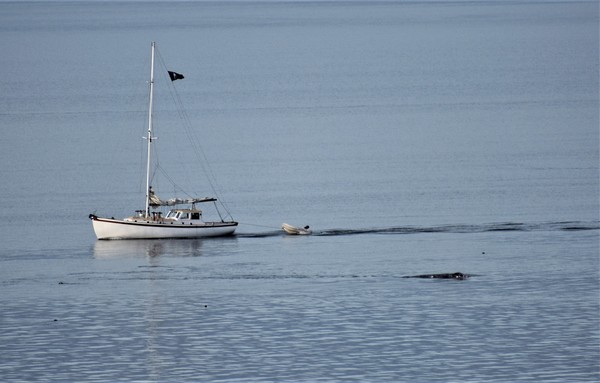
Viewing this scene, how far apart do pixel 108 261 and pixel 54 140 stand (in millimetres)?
66239

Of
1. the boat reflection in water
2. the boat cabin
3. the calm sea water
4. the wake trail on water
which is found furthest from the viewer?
→ the wake trail on water

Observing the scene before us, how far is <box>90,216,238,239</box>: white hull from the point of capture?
94438 millimetres

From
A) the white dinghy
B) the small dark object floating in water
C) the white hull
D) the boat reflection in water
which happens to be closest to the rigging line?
the white hull

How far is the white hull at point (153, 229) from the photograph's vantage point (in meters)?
94.4

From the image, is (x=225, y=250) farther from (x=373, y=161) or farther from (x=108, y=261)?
(x=373, y=161)

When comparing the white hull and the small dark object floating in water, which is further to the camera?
the white hull

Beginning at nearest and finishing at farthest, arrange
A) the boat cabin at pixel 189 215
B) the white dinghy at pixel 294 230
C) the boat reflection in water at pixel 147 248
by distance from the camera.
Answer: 1. the boat reflection in water at pixel 147 248
2. the white dinghy at pixel 294 230
3. the boat cabin at pixel 189 215

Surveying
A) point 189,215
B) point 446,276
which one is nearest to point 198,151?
point 189,215

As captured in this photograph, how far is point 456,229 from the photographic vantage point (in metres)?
97.6

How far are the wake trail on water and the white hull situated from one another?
6.45 feet

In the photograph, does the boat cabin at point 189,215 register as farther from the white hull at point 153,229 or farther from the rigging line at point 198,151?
the rigging line at point 198,151

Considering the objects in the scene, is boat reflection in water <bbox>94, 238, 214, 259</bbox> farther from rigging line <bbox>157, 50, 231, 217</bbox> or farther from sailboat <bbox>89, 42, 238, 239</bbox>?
rigging line <bbox>157, 50, 231, 217</bbox>

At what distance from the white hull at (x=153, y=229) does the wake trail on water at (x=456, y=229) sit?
1.97 metres

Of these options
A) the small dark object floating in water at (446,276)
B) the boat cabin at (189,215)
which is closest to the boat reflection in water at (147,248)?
the boat cabin at (189,215)
